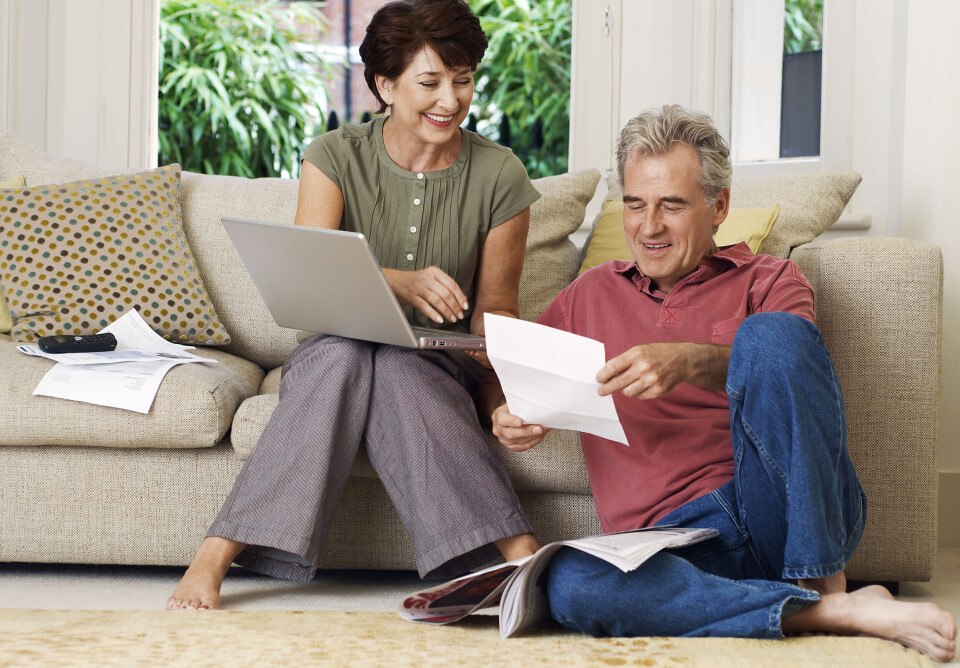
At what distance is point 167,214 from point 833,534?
165cm

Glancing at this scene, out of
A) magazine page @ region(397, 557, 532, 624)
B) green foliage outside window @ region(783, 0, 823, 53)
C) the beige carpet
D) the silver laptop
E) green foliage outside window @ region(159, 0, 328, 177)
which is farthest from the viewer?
green foliage outside window @ region(159, 0, 328, 177)

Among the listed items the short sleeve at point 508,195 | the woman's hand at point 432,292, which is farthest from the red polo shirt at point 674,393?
the short sleeve at point 508,195

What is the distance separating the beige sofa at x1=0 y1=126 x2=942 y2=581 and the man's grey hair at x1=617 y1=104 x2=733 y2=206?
367 millimetres

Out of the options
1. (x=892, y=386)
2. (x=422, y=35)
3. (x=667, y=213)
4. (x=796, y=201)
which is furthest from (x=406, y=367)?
(x=796, y=201)

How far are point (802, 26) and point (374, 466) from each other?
216 cm

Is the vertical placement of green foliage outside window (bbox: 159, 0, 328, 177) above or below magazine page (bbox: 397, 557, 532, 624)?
above

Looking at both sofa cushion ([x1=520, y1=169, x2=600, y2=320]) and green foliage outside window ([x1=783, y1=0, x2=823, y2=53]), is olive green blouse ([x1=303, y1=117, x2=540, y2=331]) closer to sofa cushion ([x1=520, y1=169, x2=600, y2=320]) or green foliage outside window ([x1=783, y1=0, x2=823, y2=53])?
sofa cushion ([x1=520, y1=169, x2=600, y2=320])

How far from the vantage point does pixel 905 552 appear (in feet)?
5.76

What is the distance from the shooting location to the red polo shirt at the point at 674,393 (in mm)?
1444

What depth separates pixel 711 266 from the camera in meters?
1.56

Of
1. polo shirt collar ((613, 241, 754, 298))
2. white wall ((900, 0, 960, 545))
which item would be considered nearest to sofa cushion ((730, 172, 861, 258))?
white wall ((900, 0, 960, 545))

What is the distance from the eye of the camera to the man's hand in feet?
4.09

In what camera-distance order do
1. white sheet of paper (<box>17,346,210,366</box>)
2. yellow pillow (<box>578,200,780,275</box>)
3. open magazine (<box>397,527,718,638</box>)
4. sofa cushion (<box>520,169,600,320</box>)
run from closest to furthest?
open magazine (<box>397,527,718,638</box>), white sheet of paper (<box>17,346,210,366</box>), yellow pillow (<box>578,200,780,275</box>), sofa cushion (<box>520,169,600,320</box>)

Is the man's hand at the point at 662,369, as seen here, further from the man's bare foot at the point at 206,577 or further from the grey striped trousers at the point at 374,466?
the man's bare foot at the point at 206,577
